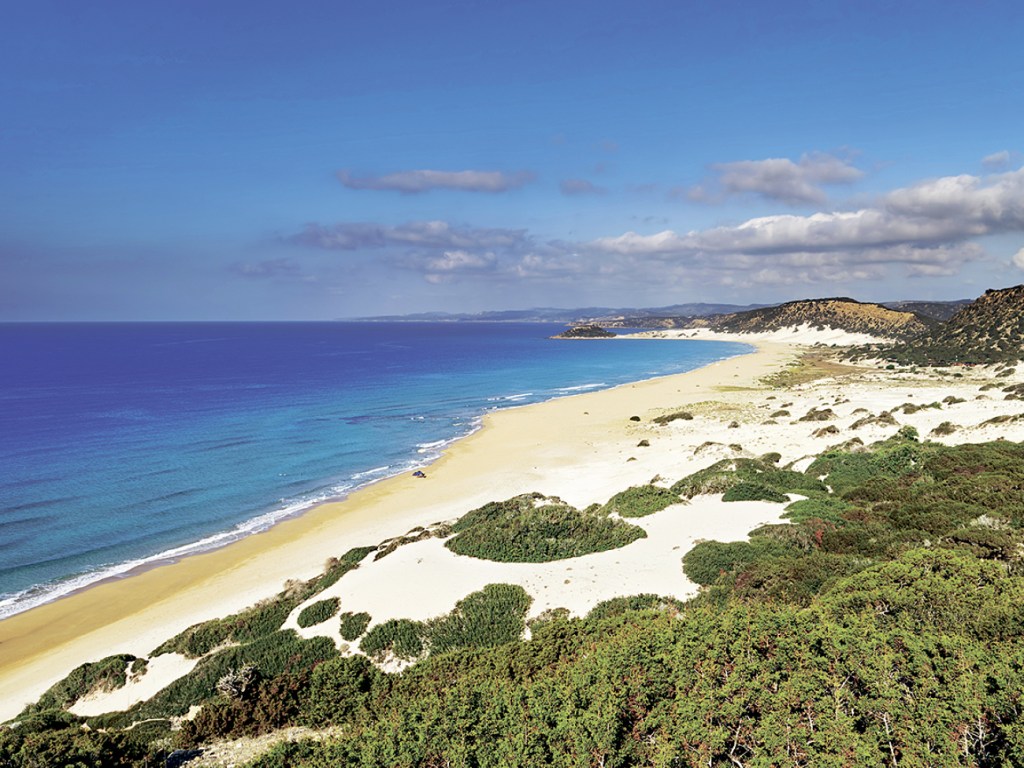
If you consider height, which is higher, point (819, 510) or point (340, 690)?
point (819, 510)

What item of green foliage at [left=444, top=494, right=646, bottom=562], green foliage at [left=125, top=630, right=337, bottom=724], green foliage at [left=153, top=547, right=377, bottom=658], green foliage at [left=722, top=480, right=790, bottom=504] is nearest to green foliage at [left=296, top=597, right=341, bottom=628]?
green foliage at [left=125, top=630, right=337, bottom=724]

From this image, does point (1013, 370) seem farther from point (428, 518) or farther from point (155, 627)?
point (155, 627)

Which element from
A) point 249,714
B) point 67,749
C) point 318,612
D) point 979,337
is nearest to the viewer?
point 67,749

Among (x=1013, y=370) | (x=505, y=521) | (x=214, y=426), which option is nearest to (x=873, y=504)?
(x=505, y=521)

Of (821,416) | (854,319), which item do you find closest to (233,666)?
(821,416)

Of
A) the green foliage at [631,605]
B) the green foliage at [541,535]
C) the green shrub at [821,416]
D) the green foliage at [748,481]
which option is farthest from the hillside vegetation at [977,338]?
the green foliage at [631,605]

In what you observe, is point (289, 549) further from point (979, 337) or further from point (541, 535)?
point (979, 337)
